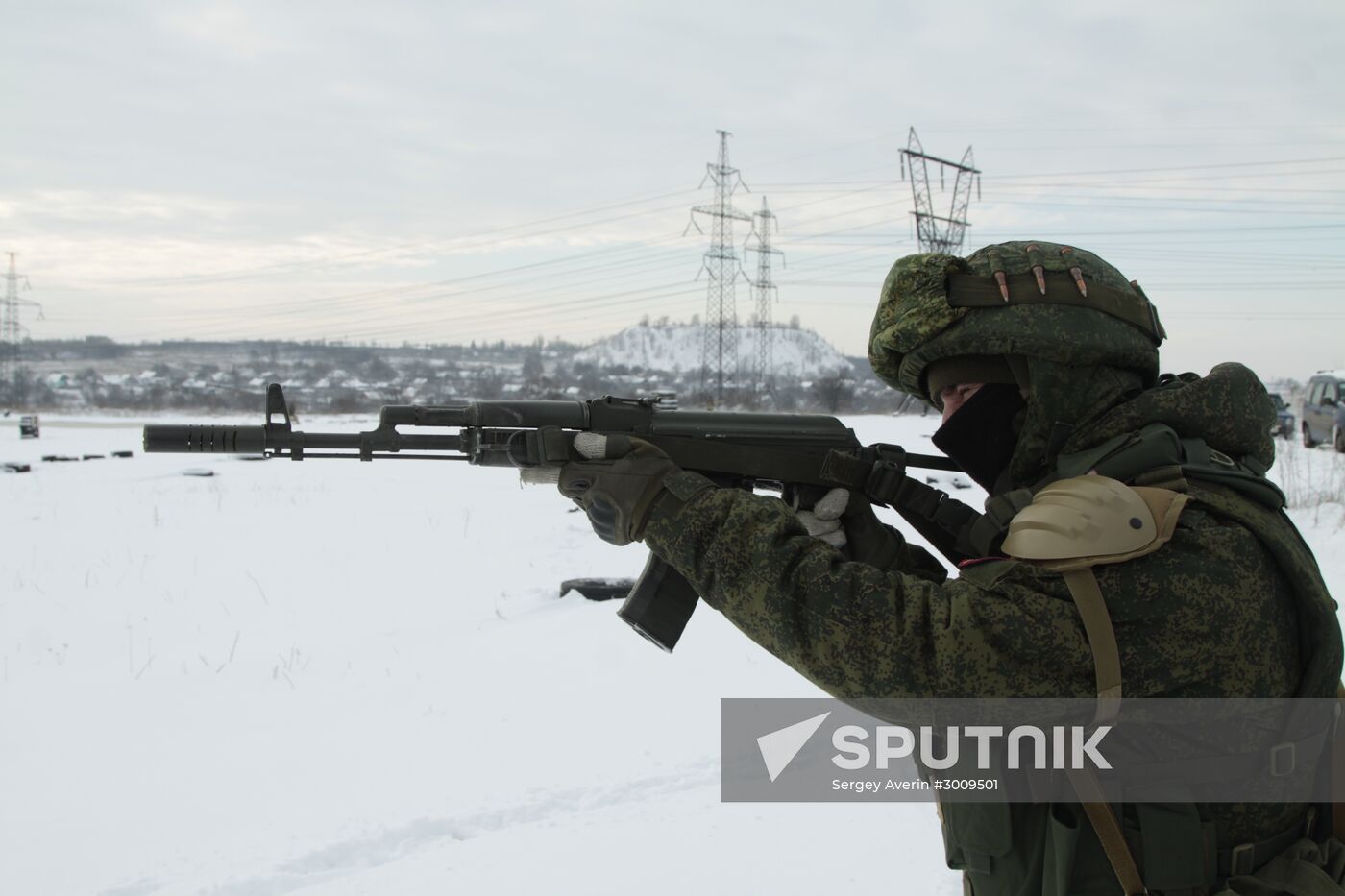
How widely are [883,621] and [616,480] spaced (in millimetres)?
827

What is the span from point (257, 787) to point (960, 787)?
362 centimetres

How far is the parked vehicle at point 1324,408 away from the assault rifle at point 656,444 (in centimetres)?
2247

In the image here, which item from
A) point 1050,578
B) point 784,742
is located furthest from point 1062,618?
point 784,742

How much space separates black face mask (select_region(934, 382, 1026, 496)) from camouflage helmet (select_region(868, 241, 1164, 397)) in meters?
0.09

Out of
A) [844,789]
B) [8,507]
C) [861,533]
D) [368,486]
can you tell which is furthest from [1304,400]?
[8,507]

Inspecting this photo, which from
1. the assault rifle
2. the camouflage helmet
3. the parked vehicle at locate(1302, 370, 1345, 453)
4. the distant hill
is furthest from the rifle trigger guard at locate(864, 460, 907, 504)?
the distant hill

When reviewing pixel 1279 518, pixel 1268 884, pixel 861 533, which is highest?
pixel 1279 518

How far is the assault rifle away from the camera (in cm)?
251

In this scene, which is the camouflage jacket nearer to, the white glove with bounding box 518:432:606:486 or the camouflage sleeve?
the camouflage sleeve

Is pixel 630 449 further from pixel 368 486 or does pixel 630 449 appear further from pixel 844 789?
pixel 368 486

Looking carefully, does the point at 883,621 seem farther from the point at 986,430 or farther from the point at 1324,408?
the point at 1324,408

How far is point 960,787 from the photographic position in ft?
5.87

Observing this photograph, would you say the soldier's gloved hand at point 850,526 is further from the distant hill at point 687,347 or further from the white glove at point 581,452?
the distant hill at point 687,347

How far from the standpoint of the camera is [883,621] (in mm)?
1524
